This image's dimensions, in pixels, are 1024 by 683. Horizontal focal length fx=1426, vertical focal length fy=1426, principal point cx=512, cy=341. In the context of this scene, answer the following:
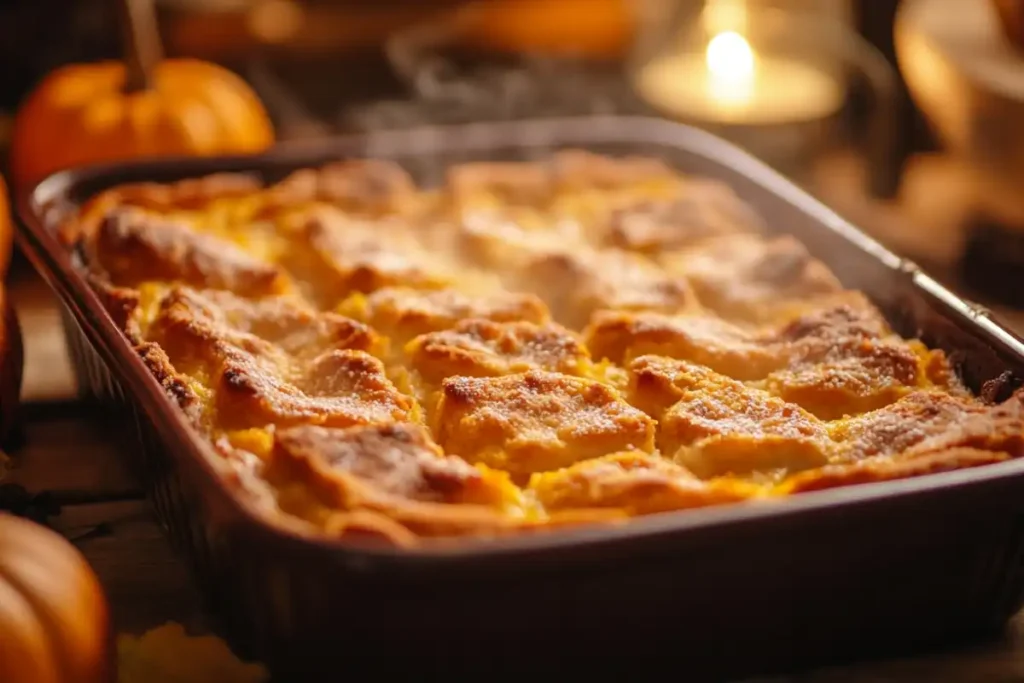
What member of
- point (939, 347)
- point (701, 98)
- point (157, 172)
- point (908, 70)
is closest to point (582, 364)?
point (939, 347)

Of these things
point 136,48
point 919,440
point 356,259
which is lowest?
point 919,440

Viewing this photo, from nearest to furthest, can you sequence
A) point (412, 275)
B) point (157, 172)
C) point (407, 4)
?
1. point (412, 275)
2. point (157, 172)
3. point (407, 4)

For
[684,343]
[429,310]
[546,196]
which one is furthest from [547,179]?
[684,343]

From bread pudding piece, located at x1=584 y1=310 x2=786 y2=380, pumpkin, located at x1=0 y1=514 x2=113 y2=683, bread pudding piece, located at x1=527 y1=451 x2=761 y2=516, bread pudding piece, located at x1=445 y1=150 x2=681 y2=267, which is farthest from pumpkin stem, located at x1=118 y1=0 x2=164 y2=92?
bread pudding piece, located at x1=527 y1=451 x2=761 y2=516

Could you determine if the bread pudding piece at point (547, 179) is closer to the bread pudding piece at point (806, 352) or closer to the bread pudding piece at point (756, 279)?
the bread pudding piece at point (756, 279)

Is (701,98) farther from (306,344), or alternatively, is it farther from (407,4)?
(306,344)

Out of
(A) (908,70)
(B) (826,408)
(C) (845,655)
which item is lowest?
(C) (845,655)

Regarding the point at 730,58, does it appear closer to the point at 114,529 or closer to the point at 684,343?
the point at 684,343
